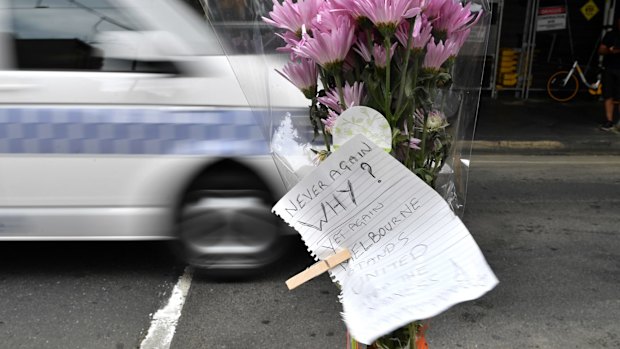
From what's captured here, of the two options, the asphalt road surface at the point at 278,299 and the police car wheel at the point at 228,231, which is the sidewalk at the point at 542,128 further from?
the police car wheel at the point at 228,231

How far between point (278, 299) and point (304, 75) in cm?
256

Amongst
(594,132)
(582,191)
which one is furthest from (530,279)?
(594,132)

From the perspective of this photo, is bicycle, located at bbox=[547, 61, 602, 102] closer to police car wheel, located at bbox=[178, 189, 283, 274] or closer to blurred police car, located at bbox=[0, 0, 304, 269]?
police car wheel, located at bbox=[178, 189, 283, 274]

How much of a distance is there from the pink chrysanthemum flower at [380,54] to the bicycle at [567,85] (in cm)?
1117

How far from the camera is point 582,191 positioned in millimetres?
6398

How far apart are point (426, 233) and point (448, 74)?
42 cm

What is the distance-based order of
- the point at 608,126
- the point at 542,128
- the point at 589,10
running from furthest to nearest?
the point at 589,10 < the point at 542,128 < the point at 608,126

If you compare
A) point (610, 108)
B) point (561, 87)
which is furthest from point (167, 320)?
point (561, 87)

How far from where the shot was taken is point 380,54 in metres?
1.41

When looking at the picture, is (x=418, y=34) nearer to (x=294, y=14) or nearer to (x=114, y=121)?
(x=294, y=14)

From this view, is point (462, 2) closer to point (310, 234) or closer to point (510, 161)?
point (310, 234)

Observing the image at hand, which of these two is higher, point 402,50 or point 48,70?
point 402,50

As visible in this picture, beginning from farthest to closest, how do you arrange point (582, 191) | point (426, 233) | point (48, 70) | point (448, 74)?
point (582, 191) → point (48, 70) → point (448, 74) → point (426, 233)

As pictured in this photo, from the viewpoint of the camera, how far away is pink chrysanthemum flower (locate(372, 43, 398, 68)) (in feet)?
4.61
